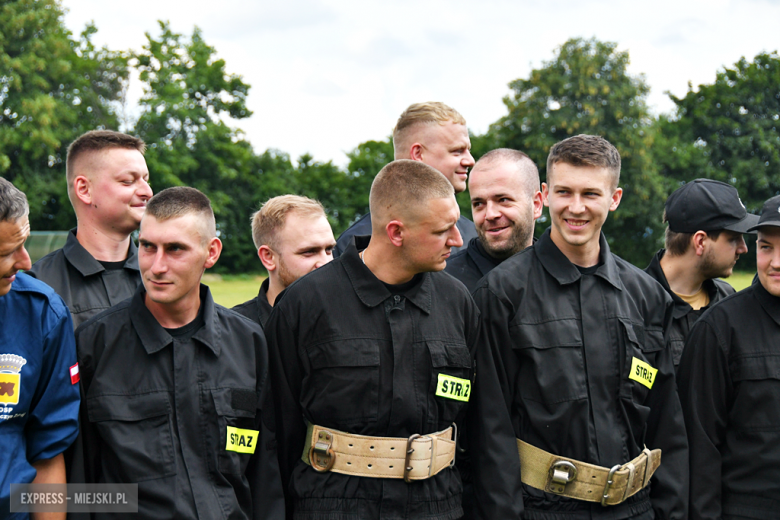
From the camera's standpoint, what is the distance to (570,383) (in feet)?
10.9

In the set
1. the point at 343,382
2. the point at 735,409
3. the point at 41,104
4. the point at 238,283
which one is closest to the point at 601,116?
the point at 238,283

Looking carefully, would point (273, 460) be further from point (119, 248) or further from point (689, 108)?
point (689, 108)

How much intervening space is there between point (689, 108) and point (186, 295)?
50626 millimetres

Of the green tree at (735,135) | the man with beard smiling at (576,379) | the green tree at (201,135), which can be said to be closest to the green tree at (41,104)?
the green tree at (201,135)

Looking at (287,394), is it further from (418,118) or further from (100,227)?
(418,118)

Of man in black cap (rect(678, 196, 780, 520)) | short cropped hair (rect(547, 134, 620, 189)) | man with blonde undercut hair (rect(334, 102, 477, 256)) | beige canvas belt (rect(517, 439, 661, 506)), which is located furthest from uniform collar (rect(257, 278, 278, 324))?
man in black cap (rect(678, 196, 780, 520))

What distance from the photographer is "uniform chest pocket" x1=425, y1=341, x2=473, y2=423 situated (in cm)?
326

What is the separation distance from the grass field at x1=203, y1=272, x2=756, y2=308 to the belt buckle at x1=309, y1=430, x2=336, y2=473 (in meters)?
23.0

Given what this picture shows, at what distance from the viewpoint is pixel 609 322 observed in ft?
11.5

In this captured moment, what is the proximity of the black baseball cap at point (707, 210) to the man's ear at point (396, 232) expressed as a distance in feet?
7.70

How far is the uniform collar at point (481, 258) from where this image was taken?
4309 millimetres

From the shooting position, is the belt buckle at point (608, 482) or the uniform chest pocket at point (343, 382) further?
the belt buckle at point (608, 482)

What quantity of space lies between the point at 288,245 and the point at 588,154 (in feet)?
6.43

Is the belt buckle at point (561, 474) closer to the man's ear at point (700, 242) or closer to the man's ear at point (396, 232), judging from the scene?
the man's ear at point (396, 232)
